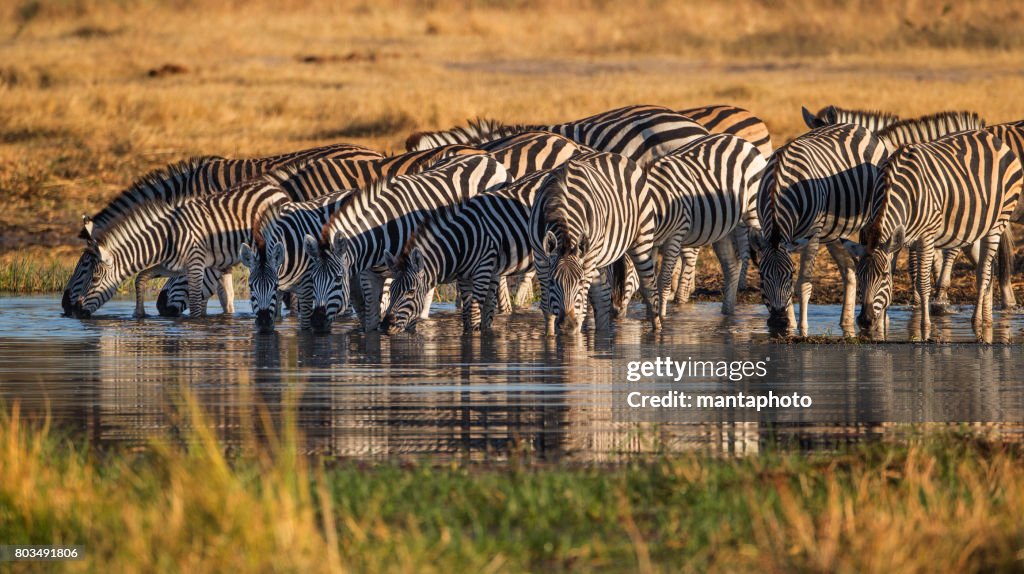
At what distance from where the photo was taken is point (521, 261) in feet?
47.9

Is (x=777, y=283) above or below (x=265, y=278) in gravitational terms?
below

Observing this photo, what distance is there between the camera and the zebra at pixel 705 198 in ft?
51.0

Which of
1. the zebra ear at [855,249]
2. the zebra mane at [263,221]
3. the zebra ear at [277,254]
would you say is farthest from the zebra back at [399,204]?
the zebra ear at [855,249]

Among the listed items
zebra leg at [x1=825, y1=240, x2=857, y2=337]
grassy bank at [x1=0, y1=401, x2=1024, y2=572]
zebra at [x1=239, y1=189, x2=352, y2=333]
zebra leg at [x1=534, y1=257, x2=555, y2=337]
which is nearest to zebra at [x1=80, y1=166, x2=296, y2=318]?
zebra at [x1=239, y1=189, x2=352, y2=333]

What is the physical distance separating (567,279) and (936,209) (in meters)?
3.47

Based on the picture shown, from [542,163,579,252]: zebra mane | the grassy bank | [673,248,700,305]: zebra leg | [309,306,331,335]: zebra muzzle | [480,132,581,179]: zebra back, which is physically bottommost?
the grassy bank

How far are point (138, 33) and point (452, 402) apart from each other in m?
45.1

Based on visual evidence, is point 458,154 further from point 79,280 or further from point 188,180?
point 79,280

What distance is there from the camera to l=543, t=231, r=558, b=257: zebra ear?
13.5m

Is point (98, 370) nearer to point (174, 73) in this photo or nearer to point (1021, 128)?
point (1021, 128)

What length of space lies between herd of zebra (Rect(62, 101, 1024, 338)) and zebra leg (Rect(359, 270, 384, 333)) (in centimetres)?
2

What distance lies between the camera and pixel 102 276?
16.1 metres

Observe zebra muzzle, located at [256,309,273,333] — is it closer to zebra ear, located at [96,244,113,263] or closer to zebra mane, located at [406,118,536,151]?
zebra ear, located at [96,244,113,263]

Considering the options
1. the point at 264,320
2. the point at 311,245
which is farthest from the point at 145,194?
the point at 264,320
